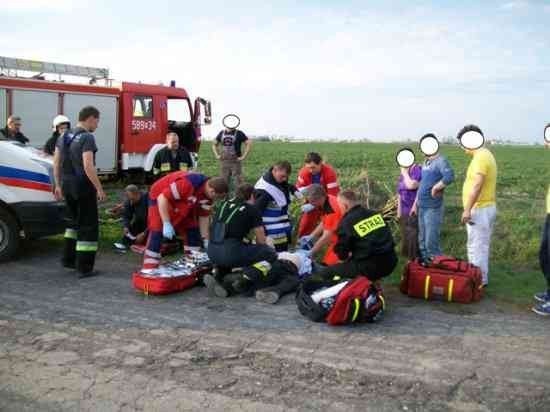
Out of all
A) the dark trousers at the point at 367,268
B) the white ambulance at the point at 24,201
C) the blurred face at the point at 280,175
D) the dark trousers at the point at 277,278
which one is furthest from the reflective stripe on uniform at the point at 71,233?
the dark trousers at the point at 367,268

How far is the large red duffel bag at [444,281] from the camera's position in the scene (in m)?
5.56

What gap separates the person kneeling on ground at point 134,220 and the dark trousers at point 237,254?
234 cm

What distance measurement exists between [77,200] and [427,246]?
398 cm

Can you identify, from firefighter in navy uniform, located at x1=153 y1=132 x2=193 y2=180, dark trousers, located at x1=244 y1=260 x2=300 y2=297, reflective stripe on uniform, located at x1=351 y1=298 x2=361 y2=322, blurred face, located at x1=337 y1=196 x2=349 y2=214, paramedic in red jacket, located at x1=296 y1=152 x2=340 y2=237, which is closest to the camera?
reflective stripe on uniform, located at x1=351 y1=298 x2=361 y2=322

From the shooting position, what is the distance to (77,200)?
Answer: 6336 millimetres

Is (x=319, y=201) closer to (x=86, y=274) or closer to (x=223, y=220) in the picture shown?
(x=223, y=220)

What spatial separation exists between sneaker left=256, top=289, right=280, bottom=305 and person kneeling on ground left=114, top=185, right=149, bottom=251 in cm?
286

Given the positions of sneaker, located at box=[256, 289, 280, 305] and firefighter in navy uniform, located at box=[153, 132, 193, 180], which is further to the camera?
firefighter in navy uniform, located at box=[153, 132, 193, 180]

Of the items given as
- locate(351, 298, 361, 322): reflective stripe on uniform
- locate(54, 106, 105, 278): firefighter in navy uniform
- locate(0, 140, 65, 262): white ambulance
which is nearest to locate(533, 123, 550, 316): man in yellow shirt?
locate(351, 298, 361, 322): reflective stripe on uniform

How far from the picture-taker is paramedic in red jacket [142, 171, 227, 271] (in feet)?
20.2

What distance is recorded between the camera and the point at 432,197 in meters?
6.55

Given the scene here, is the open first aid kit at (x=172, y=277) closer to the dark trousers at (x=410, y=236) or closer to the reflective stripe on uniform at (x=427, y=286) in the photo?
the reflective stripe on uniform at (x=427, y=286)

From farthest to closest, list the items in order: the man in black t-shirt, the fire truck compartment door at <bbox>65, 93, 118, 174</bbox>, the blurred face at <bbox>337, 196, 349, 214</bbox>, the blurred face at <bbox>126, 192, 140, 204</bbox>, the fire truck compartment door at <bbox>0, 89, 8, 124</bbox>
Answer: the fire truck compartment door at <bbox>65, 93, 118, 174</bbox> < the fire truck compartment door at <bbox>0, 89, 8, 124</bbox> < the man in black t-shirt < the blurred face at <bbox>126, 192, 140, 204</bbox> < the blurred face at <bbox>337, 196, 349, 214</bbox>

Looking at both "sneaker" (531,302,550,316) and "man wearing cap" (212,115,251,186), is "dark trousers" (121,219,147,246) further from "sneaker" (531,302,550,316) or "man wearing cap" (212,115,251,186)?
"sneaker" (531,302,550,316)
